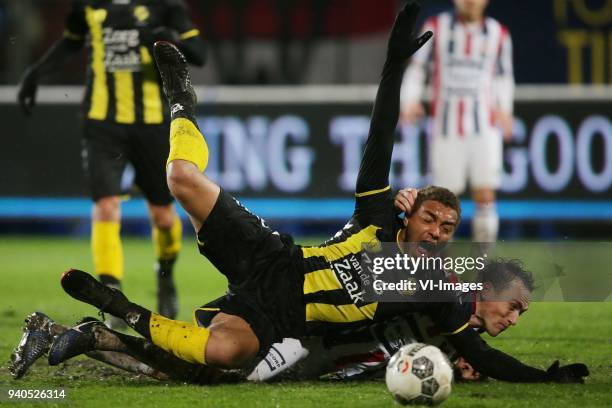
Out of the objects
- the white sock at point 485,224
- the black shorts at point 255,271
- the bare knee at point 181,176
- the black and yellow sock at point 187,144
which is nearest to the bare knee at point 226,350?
the black shorts at point 255,271

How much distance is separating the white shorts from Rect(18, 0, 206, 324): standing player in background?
2.51 metres

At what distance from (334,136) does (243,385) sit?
646 cm

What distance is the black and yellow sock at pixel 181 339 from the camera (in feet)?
15.1

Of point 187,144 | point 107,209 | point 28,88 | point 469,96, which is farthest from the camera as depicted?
point 469,96

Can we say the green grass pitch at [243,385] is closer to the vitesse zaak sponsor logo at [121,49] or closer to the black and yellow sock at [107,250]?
the black and yellow sock at [107,250]

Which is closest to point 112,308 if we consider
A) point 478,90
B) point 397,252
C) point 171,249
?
point 397,252

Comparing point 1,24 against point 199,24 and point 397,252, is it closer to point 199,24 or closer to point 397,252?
point 199,24

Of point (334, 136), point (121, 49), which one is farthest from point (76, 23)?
point (334, 136)

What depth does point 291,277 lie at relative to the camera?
488cm

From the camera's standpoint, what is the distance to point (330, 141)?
11031mm

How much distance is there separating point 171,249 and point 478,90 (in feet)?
9.93

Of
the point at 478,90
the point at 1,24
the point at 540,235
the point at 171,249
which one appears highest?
the point at 1,24

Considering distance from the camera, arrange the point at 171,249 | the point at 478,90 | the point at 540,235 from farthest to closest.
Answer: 1. the point at 540,235
2. the point at 478,90
3. the point at 171,249

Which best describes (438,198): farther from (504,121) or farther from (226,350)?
(504,121)
